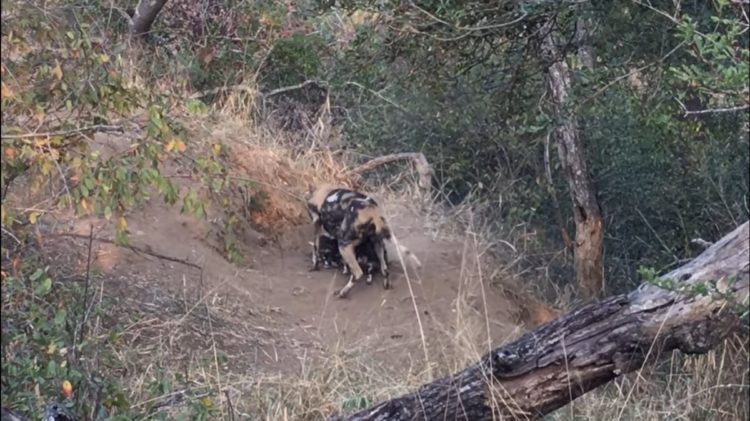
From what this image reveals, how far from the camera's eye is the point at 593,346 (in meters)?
4.18

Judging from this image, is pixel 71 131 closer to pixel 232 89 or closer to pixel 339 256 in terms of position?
pixel 339 256

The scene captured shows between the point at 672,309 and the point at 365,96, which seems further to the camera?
the point at 365,96

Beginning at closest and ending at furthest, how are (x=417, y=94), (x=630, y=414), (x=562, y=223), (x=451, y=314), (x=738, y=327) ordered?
(x=738, y=327)
(x=630, y=414)
(x=451, y=314)
(x=562, y=223)
(x=417, y=94)

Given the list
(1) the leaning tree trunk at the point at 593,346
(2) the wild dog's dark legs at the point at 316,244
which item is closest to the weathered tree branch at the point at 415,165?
(2) the wild dog's dark legs at the point at 316,244

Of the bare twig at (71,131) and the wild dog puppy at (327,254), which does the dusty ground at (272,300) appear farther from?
the bare twig at (71,131)

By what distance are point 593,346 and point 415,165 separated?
22.1ft

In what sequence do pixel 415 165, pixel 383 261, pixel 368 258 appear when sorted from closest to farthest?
pixel 383 261, pixel 368 258, pixel 415 165

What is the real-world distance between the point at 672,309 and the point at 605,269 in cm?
544

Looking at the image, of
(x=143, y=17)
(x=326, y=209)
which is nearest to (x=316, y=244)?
(x=326, y=209)

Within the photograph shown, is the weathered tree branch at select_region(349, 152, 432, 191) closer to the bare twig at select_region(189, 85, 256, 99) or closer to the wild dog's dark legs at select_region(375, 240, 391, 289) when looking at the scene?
the bare twig at select_region(189, 85, 256, 99)

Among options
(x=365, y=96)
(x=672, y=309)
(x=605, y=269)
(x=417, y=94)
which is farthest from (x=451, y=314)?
(x=672, y=309)

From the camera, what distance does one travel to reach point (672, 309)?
4016mm

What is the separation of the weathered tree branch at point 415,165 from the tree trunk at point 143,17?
88.4 inches

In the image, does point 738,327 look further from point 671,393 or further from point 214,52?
point 214,52
